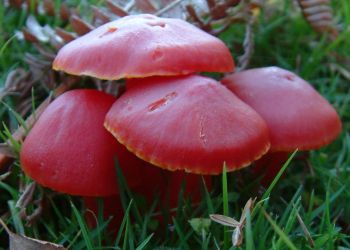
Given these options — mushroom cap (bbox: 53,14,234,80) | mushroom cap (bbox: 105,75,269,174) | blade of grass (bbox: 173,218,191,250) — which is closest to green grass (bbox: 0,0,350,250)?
blade of grass (bbox: 173,218,191,250)

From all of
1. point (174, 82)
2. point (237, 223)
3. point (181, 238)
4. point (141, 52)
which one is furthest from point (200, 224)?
point (141, 52)

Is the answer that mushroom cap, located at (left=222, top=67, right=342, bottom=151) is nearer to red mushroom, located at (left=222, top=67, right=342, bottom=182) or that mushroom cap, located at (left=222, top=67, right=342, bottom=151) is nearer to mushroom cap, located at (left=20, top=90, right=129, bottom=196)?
red mushroom, located at (left=222, top=67, right=342, bottom=182)

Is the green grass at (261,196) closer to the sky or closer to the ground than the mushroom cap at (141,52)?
closer to the ground

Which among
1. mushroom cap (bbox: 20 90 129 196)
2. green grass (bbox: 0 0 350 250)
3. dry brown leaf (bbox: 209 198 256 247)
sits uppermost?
mushroom cap (bbox: 20 90 129 196)

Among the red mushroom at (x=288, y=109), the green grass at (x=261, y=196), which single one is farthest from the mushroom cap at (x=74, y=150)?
the red mushroom at (x=288, y=109)

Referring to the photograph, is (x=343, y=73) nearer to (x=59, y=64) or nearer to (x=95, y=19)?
(x=95, y=19)

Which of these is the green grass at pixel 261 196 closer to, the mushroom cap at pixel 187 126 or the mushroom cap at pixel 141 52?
the mushroom cap at pixel 187 126

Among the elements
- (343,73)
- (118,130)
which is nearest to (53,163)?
(118,130)
